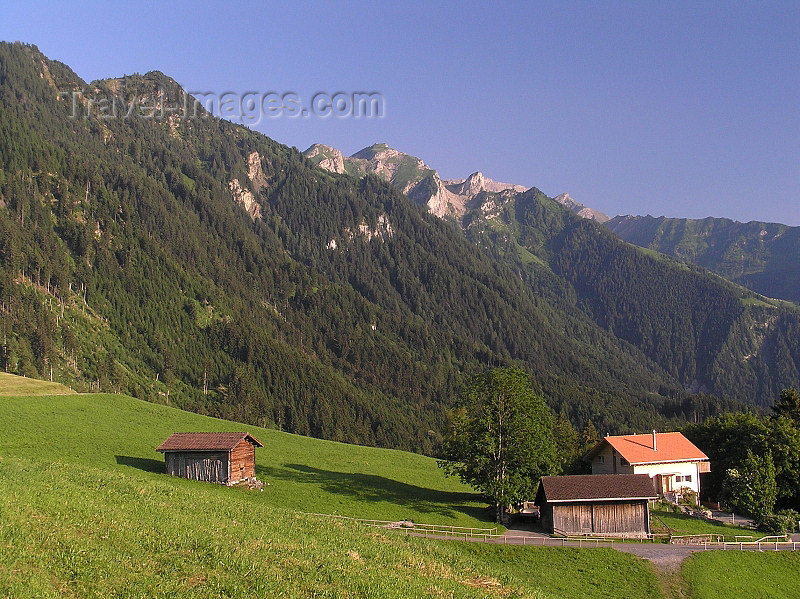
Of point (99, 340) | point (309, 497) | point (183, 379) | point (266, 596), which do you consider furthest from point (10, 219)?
point (266, 596)

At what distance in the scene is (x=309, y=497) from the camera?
185 feet

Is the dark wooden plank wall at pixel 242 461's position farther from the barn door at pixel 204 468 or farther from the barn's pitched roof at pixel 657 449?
the barn's pitched roof at pixel 657 449

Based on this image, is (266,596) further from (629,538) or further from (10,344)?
(10,344)

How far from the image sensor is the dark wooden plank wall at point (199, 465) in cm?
5891

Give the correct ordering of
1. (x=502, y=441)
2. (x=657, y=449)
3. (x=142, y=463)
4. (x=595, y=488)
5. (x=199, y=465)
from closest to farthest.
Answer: (x=595, y=488), (x=199, y=465), (x=502, y=441), (x=142, y=463), (x=657, y=449)

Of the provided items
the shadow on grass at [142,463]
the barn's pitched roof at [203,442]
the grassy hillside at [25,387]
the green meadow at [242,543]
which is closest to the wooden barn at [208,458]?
the barn's pitched roof at [203,442]

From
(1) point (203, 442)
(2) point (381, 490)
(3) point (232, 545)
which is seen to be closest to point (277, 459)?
(2) point (381, 490)

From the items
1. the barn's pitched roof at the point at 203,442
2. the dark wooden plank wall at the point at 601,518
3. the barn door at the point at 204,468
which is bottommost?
the dark wooden plank wall at the point at 601,518

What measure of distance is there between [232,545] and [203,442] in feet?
107

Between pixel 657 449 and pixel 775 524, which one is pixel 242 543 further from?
pixel 657 449

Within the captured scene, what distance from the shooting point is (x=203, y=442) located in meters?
59.9

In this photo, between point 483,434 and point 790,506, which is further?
point 790,506

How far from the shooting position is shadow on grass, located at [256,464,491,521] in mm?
59219

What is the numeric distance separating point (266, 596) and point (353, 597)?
3345 mm
